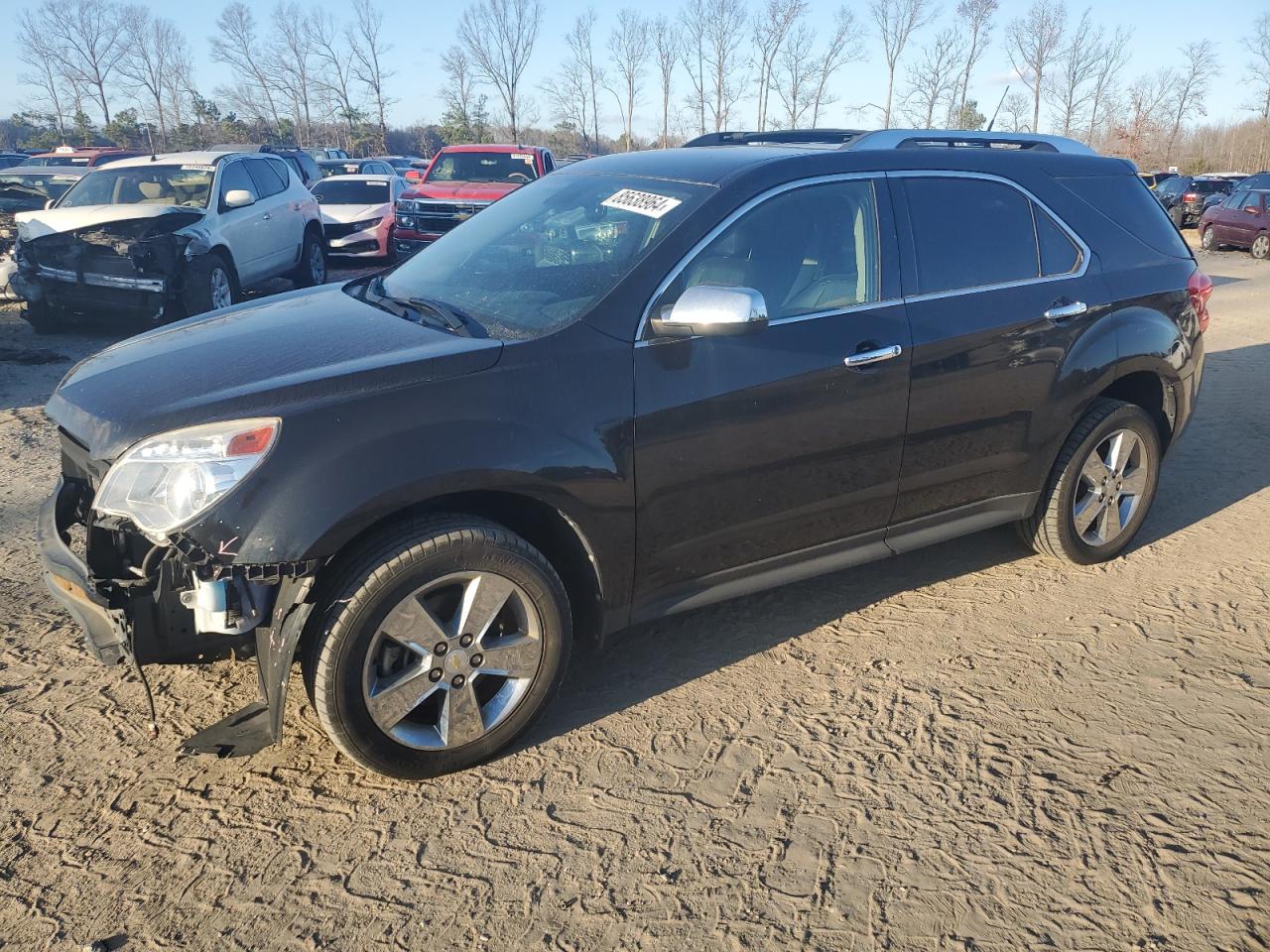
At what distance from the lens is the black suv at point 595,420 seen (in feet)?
9.00

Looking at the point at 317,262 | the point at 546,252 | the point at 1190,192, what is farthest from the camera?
the point at 1190,192

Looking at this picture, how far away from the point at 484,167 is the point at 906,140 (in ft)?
38.7

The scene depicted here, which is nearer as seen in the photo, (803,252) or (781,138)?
(803,252)

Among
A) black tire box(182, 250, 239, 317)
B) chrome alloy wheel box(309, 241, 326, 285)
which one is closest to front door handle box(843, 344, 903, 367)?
black tire box(182, 250, 239, 317)

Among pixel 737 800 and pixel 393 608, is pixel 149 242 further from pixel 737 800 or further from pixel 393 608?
pixel 737 800

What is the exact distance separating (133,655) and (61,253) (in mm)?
7927

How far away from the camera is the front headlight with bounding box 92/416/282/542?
2631mm

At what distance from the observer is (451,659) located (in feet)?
9.69

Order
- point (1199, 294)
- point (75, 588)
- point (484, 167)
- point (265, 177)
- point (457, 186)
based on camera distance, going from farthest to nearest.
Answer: point (484, 167) < point (457, 186) < point (265, 177) < point (1199, 294) < point (75, 588)

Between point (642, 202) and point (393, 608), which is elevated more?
point (642, 202)

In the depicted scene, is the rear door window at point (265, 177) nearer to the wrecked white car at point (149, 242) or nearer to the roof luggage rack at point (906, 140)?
the wrecked white car at point (149, 242)

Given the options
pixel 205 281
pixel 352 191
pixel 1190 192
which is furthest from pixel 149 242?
pixel 1190 192

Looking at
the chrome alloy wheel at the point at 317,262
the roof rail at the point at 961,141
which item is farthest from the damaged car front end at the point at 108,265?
the roof rail at the point at 961,141

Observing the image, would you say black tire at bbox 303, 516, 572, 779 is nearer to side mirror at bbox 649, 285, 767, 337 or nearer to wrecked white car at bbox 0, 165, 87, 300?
side mirror at bbox 649, 285, 767, 337
